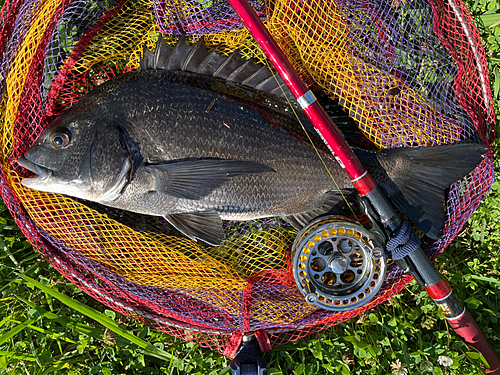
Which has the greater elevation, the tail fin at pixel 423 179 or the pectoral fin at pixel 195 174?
the pectoral fin at pixel 195 174

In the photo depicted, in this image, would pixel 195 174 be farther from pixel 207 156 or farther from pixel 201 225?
pixel 201 225

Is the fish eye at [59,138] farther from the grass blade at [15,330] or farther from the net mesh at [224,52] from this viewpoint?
the grass blade at [15,330]

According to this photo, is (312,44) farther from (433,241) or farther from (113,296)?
(113,296)

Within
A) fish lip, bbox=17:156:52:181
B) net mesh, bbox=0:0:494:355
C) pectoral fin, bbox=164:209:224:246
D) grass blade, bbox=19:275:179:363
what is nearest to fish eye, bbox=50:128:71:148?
fish lip, bbox=17:156:52:181

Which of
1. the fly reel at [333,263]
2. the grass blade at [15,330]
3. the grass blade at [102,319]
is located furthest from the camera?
the grass blade at [102,319]

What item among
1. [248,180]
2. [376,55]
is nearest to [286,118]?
[248,180]

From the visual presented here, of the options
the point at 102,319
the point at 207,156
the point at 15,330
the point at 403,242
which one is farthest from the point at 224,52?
the point at 15,330

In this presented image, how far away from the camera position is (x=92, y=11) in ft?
10.8

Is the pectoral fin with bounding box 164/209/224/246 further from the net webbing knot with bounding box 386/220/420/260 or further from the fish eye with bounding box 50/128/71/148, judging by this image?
the net webbing knot with bounding box 386/220/420/260

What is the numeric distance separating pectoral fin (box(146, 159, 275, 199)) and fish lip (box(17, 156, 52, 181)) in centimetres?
70

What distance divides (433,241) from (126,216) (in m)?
2.65

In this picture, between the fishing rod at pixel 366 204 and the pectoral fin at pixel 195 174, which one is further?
the pectoral fin at pixel 195 174

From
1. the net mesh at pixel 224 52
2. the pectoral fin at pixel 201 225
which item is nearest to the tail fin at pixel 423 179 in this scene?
the net mesh at pixel 224 52

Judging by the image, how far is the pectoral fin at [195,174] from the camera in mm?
2883
